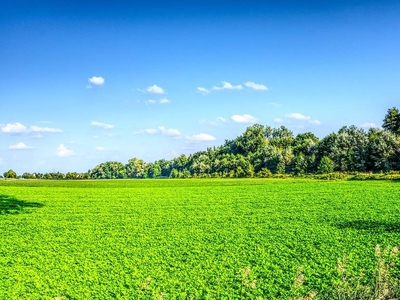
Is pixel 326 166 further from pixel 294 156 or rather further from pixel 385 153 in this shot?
pixel 294 156

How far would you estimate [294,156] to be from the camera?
71.6 m

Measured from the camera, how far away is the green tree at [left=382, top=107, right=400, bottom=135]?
217 ft

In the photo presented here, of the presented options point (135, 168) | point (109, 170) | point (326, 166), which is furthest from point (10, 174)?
point (135, 168)

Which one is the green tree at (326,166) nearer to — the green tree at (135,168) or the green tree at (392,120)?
the green tree at (392,120)

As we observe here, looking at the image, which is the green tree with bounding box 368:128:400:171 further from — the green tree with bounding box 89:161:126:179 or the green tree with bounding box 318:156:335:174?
the green tree with bounding box 89:161:126:179

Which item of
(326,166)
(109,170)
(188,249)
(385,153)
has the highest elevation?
(385,153)

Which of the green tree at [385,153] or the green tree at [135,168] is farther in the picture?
the green tree at [135,168]

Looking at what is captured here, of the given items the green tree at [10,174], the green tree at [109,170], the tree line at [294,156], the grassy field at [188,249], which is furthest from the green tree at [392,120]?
the green tree at [109,170]

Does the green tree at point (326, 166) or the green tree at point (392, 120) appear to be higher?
the green tree at point (392, 120)

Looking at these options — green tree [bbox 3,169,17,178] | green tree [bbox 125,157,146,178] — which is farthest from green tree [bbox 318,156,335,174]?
green tree [bbox 125,157,146,178]

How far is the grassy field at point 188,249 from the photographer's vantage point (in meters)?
8.56

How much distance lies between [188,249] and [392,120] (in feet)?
218

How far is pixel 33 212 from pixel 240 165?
61025mm

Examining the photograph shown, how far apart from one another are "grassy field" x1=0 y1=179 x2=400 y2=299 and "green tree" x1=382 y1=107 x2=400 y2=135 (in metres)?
52.1
